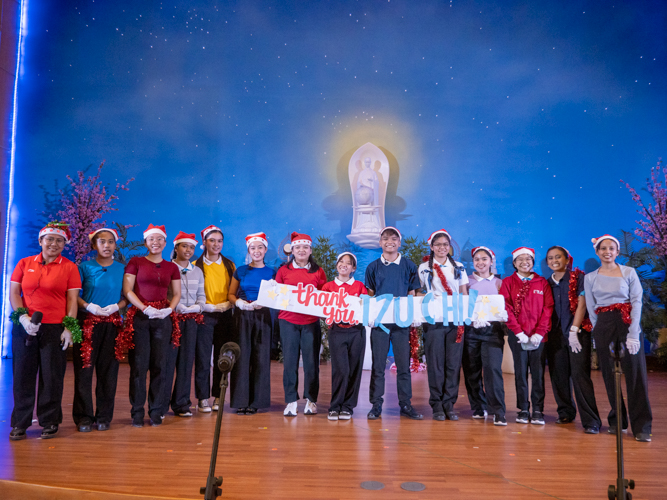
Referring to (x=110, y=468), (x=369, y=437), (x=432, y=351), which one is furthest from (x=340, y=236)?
(x=110, y=468)

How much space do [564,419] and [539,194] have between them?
568 cm

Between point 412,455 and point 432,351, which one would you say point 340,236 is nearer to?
point 432,351

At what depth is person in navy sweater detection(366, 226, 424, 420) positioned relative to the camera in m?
3.99

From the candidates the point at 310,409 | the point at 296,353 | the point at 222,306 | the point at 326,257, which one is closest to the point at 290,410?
the point at 310,409

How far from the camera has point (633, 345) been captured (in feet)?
11.3

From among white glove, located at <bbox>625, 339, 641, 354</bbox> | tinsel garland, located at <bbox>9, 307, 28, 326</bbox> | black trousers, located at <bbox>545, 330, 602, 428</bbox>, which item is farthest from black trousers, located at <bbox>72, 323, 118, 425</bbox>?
white glove, located at <bbox>625, 339, 641, 354</bbox>

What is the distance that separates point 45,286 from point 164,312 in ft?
2.63

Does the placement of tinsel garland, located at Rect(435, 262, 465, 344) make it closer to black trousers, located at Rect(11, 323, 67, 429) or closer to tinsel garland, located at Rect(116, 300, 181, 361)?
tinsel garland, located at Rect(116, 300, 181, 361)

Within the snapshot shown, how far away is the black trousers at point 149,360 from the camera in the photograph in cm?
368

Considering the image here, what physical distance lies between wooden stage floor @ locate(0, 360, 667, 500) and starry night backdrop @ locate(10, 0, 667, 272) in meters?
5.40

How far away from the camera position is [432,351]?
4031 mm

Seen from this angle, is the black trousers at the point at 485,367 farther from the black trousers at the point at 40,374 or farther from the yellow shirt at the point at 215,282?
the black trousers at the point at 40,374

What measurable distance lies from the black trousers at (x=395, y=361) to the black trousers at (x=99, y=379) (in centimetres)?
196

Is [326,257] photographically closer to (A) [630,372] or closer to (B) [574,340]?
(B) [574,340]
